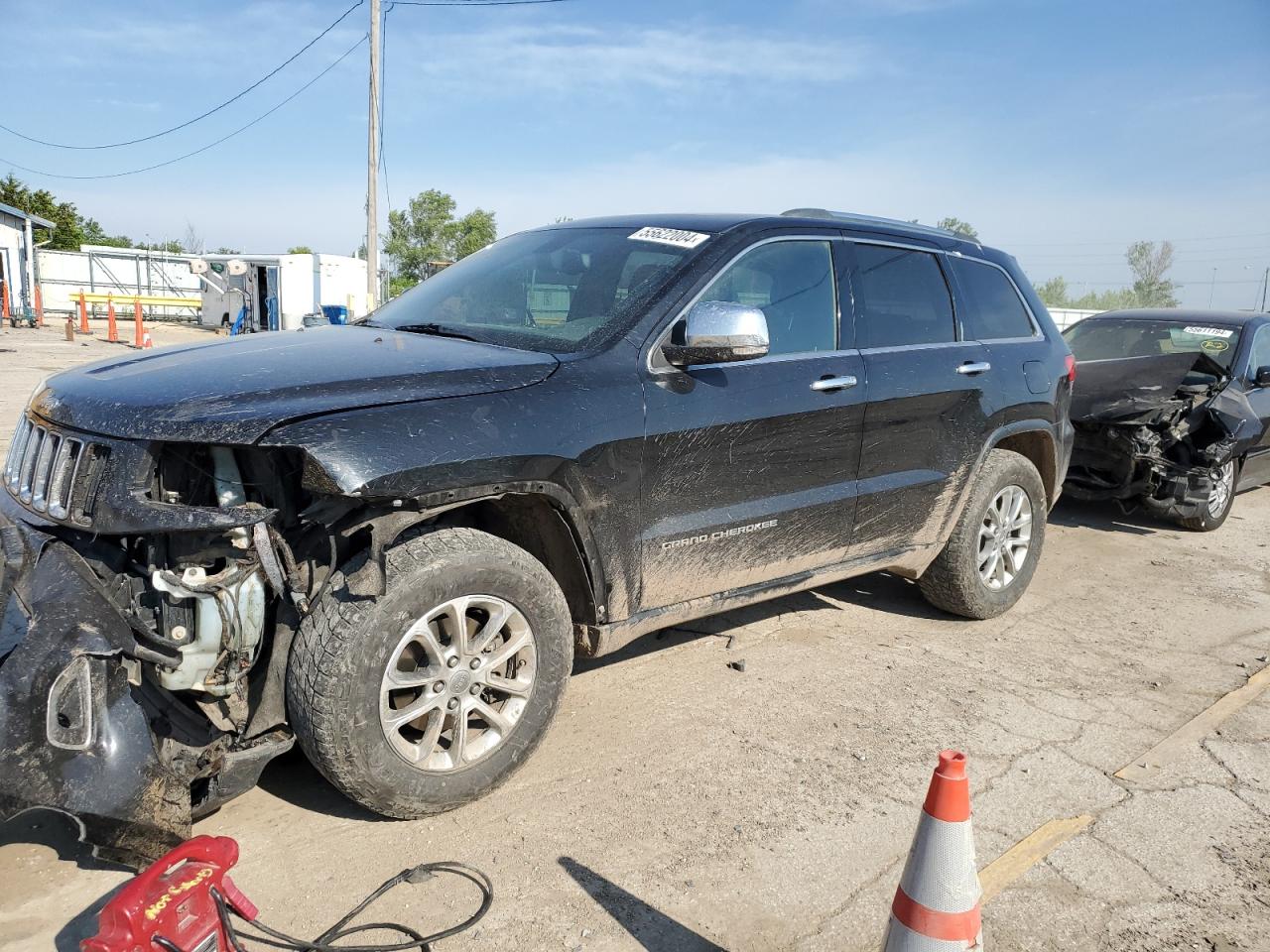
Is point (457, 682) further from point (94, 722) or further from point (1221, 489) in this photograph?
point (1221, 489)

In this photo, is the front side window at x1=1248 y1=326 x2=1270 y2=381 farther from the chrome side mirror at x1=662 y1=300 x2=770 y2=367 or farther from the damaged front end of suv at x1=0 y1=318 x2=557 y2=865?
the damaged front end of suv at x1=0 y1=318 x2=557 y2=865

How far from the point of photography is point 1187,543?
7324 millimetres

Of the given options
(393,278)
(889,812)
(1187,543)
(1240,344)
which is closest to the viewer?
(889,812)

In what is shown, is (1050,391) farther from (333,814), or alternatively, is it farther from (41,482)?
(41,482)

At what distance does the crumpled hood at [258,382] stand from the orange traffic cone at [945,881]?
5.65ft

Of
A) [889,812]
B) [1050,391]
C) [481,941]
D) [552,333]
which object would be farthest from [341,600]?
[1050,391]

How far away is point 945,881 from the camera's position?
221 centimetres

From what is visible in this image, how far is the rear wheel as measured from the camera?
7.43 m

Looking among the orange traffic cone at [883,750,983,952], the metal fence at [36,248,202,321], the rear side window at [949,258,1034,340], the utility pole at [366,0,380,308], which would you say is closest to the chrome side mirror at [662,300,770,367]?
the orange traffic cone at [883,750,983,952]

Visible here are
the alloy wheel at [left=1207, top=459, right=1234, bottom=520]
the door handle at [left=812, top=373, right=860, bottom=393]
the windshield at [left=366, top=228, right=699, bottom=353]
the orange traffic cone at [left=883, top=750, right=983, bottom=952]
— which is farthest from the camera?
the alloy wheel at [left=1207, top=459, right=1234, bottom=520]

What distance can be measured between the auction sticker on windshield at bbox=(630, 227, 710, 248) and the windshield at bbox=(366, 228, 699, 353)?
3 cm

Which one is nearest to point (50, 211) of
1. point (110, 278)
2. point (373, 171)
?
point (110, 278)

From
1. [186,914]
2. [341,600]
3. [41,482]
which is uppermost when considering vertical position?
[41,482]

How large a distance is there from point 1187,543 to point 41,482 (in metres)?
7.55
